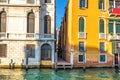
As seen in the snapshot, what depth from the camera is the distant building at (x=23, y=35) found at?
2598 cm

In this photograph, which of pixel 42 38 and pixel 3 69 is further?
pixel 42 38

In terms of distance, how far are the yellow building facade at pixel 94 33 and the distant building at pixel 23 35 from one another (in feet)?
7.87

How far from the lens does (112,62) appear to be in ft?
91.2

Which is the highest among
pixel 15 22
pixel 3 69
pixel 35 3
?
pixel 35 3

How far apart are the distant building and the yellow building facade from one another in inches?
94.5

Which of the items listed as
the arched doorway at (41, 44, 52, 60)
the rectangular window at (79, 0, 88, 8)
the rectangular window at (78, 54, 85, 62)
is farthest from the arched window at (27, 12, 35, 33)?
the rectangular window at (78, 54, 85, 62)

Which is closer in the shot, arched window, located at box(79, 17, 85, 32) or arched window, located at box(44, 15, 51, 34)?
arched window, located at box(44, 15, 51, 34)

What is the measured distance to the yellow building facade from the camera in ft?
89.2

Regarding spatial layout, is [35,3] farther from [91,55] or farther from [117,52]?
[117,52]

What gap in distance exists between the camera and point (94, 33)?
2753 cm

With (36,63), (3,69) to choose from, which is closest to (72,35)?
(36,63)

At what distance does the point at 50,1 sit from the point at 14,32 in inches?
181

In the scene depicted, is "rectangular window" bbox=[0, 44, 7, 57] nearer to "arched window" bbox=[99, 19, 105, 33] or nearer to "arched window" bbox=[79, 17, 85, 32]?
"arched window" bbox=[79, 17, 85, 32]

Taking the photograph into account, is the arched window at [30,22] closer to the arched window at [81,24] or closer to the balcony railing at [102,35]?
the arched window at [81,24]
